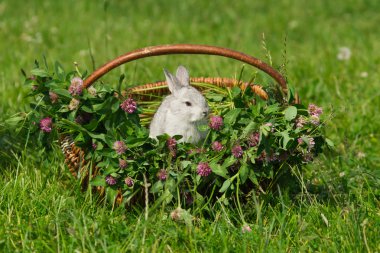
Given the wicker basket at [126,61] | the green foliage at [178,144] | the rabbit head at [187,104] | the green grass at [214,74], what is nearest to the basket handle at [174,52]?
the wicker basket at [126,61]

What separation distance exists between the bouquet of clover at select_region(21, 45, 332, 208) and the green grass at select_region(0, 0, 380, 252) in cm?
11

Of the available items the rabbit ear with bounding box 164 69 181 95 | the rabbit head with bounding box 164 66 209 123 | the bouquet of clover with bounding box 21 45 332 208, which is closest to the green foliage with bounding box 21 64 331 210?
the bouquet of clover with bounding box 21 45 332 208

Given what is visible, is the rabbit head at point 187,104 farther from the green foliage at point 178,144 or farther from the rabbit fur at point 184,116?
the green foliage at point 178,144

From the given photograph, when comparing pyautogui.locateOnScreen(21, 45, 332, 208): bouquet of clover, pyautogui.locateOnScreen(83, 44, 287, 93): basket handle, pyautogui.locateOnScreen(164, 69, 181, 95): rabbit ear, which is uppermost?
pyautogui.locateOnScreen(83, 44, 287, 93): basket handle

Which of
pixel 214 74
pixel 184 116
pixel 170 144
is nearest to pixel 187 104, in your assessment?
pixel 184 116

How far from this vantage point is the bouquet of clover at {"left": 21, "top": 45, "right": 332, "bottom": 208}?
2992 millimetres

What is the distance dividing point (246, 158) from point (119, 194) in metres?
0.64

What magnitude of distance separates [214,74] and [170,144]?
6.70 feet

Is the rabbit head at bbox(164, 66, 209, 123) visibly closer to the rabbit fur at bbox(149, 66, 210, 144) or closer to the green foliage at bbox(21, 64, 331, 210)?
the rabbit fur at bbox(149, 66, 210, 144)

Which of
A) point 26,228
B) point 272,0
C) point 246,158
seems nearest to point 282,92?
point 246,158

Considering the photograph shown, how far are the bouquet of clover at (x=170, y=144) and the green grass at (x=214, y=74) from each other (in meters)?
0.11

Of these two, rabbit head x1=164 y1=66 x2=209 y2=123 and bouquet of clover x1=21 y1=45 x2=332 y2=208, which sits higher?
rabbit head x1=164 y1=66 x2=209 y2=123

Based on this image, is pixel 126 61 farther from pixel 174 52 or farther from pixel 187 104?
pixel 187 104

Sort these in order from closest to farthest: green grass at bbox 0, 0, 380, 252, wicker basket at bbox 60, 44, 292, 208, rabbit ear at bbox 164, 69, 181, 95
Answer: green grass at bbox 0, 0, 380, 252 → wicker basket at bbox 60, 44, 292, 208 → rabbit ear at bbox 164, 69, 181, 95
